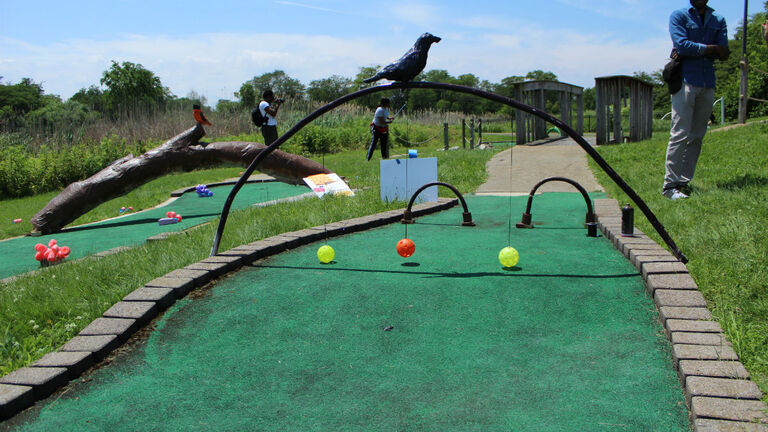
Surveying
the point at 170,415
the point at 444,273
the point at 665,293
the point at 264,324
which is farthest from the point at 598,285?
the point at 170,415

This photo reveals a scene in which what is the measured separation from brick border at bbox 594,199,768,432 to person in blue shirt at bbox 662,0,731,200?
10.6 feet

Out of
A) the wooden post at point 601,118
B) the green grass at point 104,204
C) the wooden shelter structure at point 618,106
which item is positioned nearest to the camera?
the green grass at point 104,204

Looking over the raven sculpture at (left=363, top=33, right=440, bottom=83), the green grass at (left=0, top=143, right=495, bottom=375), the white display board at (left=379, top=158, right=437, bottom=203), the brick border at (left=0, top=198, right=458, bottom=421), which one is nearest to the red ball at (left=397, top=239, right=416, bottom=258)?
the brick border at (left=0, top=198, right=458, bottom=421)

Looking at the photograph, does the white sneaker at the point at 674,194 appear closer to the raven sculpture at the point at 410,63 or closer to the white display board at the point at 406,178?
the white display board at the point at 406,178

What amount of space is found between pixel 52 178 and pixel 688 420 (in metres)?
17.5

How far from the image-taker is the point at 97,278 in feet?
14.6

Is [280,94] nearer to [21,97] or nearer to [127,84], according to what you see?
[127,84]

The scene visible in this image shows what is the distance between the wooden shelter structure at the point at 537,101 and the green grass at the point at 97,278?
43.0ft

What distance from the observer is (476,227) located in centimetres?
622

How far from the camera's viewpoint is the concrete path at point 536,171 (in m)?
9.50

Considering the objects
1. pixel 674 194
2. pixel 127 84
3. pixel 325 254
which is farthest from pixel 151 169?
pixel 127 84

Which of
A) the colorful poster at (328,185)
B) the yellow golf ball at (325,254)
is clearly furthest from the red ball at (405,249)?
the colorful poster at (328,185)

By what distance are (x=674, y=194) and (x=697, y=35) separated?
1.91 metres

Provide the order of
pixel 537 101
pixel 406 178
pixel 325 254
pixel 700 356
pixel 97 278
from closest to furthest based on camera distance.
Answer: pixel 700 356
pixel 97 278
pixel 325 254
pixel 406 178
pixel 537 101
